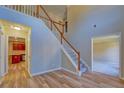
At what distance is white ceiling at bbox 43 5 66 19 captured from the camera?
23.4 feet

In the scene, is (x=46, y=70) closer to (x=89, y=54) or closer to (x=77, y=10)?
(x=89, y=54)

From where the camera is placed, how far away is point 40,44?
472cm

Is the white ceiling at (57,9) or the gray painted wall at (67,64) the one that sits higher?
the white ceiling at (57,9)

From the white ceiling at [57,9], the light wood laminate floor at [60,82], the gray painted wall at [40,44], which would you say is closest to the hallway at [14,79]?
the light wood laminate floor at [60,82]

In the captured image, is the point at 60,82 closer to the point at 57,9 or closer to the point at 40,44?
the point at 40,44

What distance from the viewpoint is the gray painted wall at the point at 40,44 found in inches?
Result: 156

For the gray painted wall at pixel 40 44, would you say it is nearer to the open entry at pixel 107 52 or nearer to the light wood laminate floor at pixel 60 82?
the light wood laminate floor at pixel 60 82

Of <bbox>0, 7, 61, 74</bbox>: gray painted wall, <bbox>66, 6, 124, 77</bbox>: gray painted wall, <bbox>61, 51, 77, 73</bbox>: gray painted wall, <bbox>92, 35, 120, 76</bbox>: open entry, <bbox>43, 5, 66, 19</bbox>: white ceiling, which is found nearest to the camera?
<bbox>0, 7, 61, 74</bbox>: gray painted wall

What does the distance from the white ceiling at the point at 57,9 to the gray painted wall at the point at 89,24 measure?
77 cm

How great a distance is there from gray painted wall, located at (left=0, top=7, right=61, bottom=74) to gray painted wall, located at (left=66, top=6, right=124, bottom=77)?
4.59 ft

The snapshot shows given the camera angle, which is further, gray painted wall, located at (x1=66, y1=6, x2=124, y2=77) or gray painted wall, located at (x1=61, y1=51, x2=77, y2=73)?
gray painted wall, located at (x1=61, y1=51, x2=77, y2=73)

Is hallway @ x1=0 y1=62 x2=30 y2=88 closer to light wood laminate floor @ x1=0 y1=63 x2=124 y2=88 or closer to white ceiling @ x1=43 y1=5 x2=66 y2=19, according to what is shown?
light wood laminate floor @ x1=0 y1=63 x2=124 y2=88

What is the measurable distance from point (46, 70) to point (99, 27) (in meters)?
3.07

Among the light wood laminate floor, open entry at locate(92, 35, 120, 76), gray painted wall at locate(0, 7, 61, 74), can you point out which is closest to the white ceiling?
gray painted wall at locate(0, 7, 61, 74)
